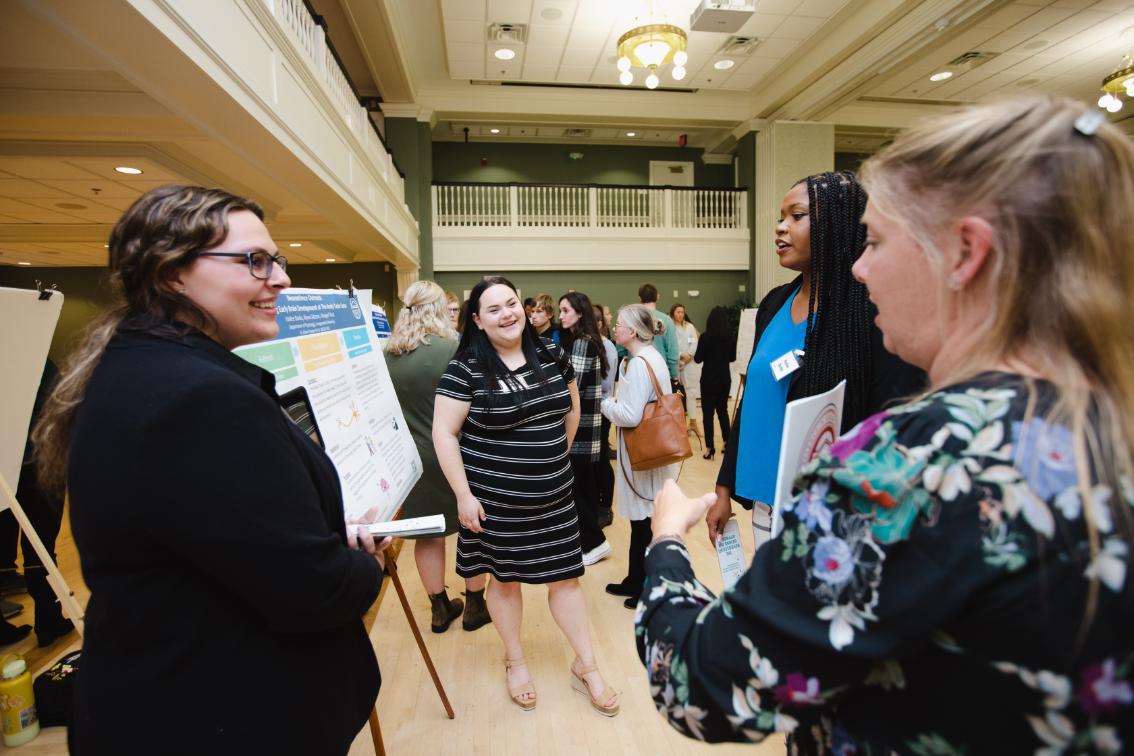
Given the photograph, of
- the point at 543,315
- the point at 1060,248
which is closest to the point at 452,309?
the point at 543,315

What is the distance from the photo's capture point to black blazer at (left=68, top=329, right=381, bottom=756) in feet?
2.50

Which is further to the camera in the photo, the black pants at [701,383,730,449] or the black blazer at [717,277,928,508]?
the black pants at [701,383,730,449]

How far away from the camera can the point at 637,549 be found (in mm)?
2748

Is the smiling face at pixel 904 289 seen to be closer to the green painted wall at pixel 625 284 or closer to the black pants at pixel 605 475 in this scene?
the black pants at pixel 605 475

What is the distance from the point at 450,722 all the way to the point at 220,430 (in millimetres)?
1759

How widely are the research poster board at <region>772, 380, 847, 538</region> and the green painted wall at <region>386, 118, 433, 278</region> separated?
9249 mm

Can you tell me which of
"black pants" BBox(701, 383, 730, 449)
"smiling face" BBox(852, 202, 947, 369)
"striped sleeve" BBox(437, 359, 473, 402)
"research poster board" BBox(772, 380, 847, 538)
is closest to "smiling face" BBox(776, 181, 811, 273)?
"research poster board" BBox(772, 380, 847, 538)

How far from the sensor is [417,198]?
9.45 metres

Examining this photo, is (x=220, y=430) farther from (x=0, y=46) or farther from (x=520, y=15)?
(x=520, y=15)

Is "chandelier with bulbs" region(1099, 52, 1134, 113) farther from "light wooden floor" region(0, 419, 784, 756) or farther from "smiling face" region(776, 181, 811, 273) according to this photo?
"smiling face" region(776, 181, 811, 273)

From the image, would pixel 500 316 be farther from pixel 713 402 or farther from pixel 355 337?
pixel 713 402

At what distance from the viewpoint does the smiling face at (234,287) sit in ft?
3.12

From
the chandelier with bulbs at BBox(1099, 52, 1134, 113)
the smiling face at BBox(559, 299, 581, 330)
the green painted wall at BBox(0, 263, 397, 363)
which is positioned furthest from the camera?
the green painted wall at BBox(0, 263, 397, 363)

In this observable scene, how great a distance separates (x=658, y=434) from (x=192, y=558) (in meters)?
1.97
